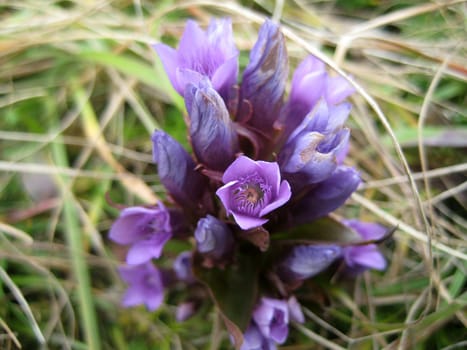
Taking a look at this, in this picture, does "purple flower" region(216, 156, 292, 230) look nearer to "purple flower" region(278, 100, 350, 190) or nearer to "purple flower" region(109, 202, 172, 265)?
"purple flower" region(278, 100, 350, 190)

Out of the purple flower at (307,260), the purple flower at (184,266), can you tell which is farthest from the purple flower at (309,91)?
the purple flower at (184,266)

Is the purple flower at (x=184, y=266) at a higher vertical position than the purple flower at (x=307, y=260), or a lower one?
lower

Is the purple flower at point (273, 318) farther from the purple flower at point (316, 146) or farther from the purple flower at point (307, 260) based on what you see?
the purple flower at point (316, 146)

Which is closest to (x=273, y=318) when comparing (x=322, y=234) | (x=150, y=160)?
(x=322, y=234)

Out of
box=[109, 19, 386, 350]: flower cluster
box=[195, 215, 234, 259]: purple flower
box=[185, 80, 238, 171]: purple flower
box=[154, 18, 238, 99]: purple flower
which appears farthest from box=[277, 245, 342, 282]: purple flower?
box=[154, 18, 238, 99]: purple flower

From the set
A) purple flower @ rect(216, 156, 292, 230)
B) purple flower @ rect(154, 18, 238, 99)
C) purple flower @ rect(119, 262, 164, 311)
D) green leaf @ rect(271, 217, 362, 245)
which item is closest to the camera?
purple flower @ rect(216, 156, 292, 230)

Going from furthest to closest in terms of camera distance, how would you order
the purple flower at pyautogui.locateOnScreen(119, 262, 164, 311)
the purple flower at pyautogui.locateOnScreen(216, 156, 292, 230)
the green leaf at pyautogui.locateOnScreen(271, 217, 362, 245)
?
the purple flower at pyautogui.locateOnScreen(119, 262, 164, 311) → the green leaf at pyautogui.locateOnScreen(271, 217, 362, 245) → the purple flower at pyautogui.locateOnScreen(216, 156, 292, 230)

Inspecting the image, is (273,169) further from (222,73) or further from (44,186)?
(44,186)

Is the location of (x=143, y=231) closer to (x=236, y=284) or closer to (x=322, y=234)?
(x=236, y=284)
